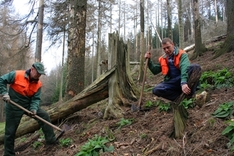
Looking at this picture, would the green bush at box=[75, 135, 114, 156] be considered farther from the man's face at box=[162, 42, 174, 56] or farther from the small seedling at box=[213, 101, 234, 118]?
the man's face at box=[162, 42, 174, 56]

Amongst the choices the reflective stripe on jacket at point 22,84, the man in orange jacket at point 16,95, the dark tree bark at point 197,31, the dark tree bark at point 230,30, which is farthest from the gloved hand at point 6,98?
the dark tree bark at point 197,31

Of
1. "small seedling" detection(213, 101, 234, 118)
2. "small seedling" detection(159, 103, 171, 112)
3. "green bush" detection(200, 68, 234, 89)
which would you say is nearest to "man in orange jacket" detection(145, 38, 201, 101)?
"small seedling" detection(159, 103, 171, 112)

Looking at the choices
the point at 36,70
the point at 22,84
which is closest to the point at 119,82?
the point at 36,70

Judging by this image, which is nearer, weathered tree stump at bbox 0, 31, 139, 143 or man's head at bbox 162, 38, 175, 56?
man's head at bbox 162, 38, 175, 56

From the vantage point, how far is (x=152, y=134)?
3631mm

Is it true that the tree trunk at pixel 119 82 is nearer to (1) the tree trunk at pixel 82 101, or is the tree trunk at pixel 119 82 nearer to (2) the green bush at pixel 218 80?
(1) the tree trunk at pixel 82 101

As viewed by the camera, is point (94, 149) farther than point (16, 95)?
No

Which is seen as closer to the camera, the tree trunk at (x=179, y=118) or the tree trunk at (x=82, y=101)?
the tree trunk at (x=179, y=118)

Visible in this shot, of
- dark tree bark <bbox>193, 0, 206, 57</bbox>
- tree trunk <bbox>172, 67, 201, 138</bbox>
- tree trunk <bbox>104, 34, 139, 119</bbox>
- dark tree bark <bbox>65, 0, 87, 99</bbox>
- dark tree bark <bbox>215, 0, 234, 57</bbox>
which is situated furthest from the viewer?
dark tree bark <bbox>193, 0, 206, 57</bbox>

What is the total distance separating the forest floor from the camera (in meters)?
2.92

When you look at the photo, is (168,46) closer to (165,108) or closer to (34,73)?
(165,108)

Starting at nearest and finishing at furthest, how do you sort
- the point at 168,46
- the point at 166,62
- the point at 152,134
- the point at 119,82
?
the point at 152,134 → the point at 168,46 → the point at 166,62 → the point at 119,82

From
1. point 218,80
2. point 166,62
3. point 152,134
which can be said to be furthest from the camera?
point 218,80

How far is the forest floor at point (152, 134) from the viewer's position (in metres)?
2.92
